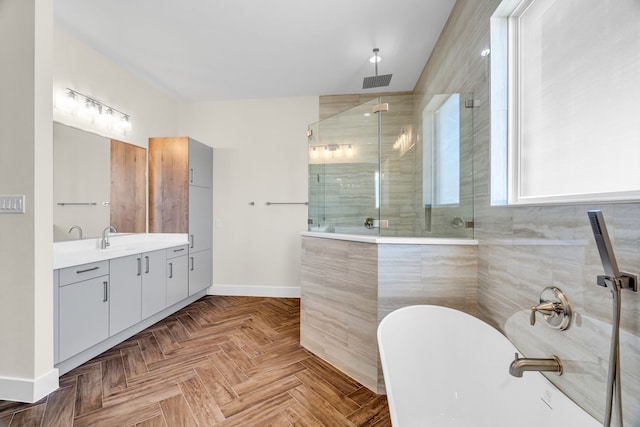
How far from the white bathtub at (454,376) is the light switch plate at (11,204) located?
2.26m

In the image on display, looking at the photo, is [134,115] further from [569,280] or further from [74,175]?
[569,280]

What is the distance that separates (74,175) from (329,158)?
7.90 ft

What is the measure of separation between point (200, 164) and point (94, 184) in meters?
1.18

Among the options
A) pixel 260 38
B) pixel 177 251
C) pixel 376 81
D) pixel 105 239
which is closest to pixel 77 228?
pixel 105 239

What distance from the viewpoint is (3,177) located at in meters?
1.70

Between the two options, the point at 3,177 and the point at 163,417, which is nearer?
the point at 163,417

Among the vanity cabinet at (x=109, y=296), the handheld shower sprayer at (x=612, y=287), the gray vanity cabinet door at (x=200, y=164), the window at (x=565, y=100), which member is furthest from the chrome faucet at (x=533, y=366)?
the gray vanity cabinet door at (x=200, y=164)

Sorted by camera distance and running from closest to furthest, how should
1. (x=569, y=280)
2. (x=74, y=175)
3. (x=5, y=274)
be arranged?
(x=569, y=280), (x=5, y=274), (x=74, y=175)

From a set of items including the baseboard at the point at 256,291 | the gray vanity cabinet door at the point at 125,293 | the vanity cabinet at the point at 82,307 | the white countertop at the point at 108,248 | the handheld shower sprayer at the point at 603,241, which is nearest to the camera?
the handheld shower sprayer at the point at 603,241

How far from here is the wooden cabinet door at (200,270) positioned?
11.3 feet

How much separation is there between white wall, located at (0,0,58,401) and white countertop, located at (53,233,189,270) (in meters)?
0.22

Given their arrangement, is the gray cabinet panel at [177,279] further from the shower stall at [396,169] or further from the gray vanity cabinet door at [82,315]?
the shower stall at [396,169]

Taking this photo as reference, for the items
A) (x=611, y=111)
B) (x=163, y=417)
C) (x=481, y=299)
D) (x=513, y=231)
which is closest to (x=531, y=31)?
(x=611, y=111)

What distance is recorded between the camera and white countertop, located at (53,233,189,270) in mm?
2131
